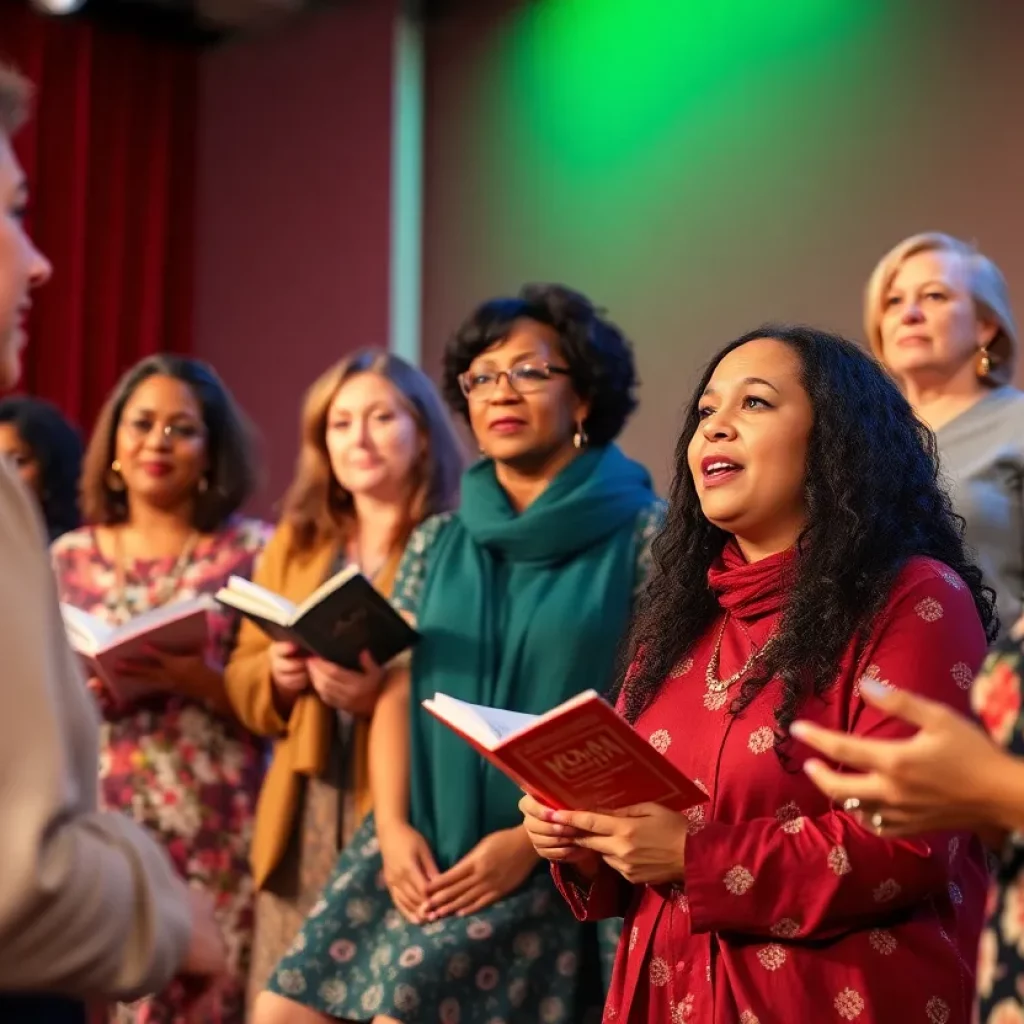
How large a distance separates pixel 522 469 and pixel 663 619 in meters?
0.83

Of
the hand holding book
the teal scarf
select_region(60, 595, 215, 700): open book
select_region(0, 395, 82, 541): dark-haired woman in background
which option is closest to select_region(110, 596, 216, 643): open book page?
select_region(60, 595, 215, 700): open book

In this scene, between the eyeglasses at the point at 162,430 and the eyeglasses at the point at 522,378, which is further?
the eyeglasses at the point at 162,430

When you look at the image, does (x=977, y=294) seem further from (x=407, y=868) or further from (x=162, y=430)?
(x=162, y=430)

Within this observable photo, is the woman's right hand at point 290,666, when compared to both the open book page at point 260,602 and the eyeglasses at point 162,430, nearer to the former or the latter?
the open book page at point 260,602

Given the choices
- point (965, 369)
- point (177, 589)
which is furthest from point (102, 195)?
point (965, 369)

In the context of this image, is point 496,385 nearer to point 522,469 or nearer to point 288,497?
point 522,469

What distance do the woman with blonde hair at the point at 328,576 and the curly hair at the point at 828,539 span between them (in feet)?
2.86

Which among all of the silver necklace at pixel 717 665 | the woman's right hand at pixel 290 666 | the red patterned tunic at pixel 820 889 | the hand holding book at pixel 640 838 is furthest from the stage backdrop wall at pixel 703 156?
the hand holding book at pixel 640 838

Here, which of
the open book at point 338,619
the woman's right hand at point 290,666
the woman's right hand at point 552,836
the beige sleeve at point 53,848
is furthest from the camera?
the woman's right hand at point 290,666

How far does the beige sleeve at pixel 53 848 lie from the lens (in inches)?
49.4

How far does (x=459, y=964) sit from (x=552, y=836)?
714mm

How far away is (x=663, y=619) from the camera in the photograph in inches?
85.0

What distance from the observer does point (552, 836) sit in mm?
1966

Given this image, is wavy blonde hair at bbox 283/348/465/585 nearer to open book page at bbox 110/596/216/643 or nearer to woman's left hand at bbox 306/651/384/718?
open book page at bbox 110/596/216/643
